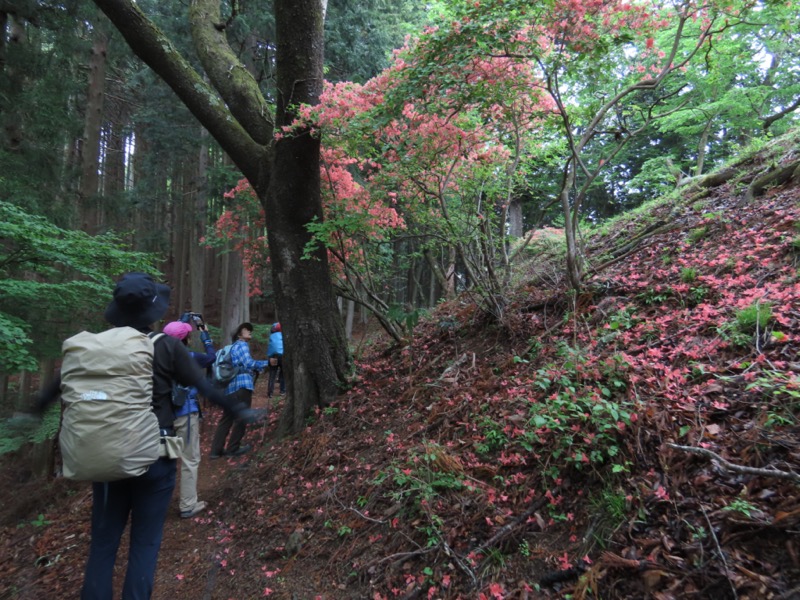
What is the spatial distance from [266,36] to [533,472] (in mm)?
12177

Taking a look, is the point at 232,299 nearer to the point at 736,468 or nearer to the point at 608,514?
the point at 608,514

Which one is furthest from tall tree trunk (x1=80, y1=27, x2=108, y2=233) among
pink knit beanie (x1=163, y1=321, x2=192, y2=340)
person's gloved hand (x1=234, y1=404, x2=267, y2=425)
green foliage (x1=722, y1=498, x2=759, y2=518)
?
green foliage (x1=722, y1=498, x2=759, y2=518)

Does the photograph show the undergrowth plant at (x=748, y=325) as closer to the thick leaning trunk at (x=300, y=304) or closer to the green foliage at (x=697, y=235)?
the green foliage at (x=697, y=235)

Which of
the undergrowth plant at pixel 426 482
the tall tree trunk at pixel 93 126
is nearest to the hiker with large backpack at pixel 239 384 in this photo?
the undergrowth plant at pixel 426 482

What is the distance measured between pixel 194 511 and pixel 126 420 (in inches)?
110

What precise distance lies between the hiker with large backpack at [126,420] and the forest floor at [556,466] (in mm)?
1078

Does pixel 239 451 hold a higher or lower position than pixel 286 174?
lower

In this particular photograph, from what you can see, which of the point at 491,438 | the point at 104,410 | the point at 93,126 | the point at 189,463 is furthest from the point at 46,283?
the point at 93,126

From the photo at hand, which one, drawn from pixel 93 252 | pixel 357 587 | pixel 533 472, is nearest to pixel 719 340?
pixel 533 472

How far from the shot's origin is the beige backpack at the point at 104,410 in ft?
6.84

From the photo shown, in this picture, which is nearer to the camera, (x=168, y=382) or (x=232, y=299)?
(x=168, y=382)

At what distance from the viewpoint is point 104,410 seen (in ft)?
6.88

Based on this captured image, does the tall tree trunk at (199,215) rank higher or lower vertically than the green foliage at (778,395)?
higher

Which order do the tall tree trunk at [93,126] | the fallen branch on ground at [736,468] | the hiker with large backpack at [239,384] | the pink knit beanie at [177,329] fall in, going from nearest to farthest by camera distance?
the fallen branch on ground at [736,468] < the pink knit beanie at [177,329] < the hiker with large backpack at [239,384] < the tall tree trunk at [93,126]
